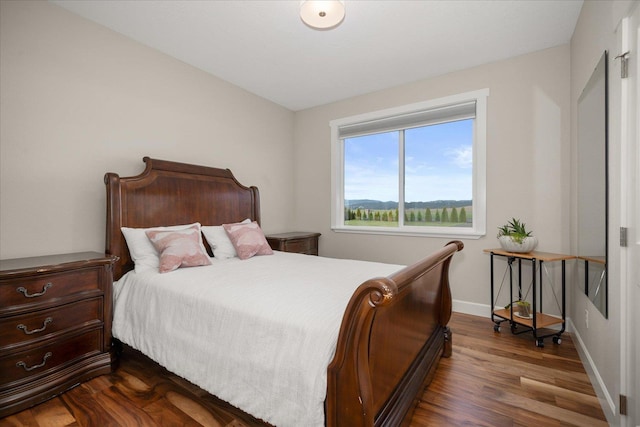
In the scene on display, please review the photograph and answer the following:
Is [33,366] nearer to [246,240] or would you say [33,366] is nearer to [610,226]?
[246,240]

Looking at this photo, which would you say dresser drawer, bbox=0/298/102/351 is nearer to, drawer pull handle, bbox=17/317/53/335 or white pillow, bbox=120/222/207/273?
drawer pull handle, bbox=17/317/53/335

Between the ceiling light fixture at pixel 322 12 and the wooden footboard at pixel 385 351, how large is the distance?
169cm

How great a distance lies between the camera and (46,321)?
177 centimetres

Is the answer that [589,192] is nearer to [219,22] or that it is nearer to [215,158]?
[219,22]

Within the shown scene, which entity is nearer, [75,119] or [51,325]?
[51,325]

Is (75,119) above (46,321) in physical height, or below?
above

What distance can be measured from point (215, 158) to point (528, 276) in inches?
140

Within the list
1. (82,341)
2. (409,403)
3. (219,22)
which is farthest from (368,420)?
(219,22)

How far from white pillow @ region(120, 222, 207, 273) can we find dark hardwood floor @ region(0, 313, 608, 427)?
670 mm

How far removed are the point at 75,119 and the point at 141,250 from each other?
116 cm

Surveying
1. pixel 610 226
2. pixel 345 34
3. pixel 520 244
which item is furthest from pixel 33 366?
pixel 520 244

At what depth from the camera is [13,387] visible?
65.1 inches

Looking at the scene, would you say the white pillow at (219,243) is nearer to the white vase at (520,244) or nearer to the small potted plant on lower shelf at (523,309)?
the white vase at (520,244)

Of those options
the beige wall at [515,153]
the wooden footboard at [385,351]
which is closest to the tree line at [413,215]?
the beige wall at [515,153]
